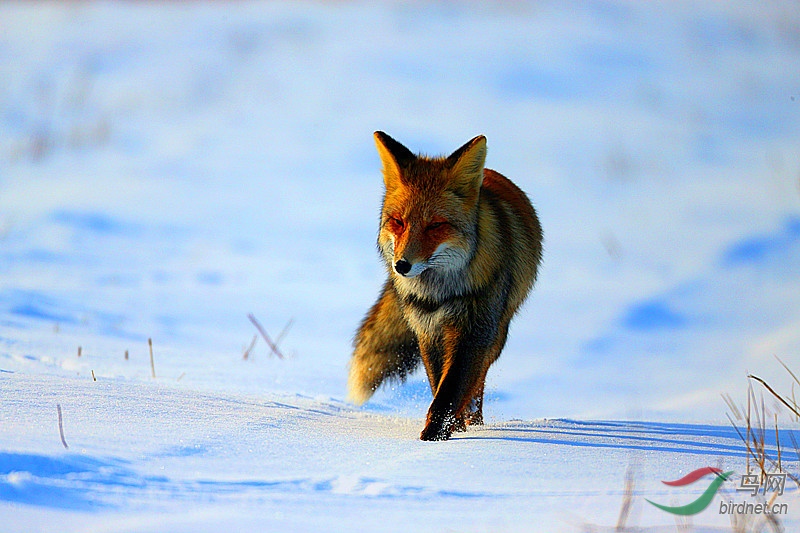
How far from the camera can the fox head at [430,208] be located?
13.8 feet

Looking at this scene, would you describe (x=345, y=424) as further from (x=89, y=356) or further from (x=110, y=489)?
(x=89, y=356)

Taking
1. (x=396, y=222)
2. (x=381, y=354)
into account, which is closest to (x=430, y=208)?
(x=396, y=222)

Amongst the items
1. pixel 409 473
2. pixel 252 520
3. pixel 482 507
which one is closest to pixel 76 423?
pixel 252 520

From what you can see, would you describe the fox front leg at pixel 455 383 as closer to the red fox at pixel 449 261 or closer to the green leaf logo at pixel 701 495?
the red fox at pixel 449 261

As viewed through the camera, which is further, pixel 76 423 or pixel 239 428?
pixel 239 428

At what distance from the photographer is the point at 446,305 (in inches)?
179

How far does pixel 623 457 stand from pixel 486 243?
4.74 feet

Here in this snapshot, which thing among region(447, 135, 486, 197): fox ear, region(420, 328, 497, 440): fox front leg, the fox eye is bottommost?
region(420, 328, 497, 440): fox front leg

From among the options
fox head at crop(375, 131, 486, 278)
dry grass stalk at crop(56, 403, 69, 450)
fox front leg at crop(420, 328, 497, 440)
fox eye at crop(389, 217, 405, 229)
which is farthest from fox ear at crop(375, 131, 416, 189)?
dry grass stalk at crop(56, 403, 69, 450)

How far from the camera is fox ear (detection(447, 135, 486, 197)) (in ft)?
14.4

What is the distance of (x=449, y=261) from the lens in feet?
14.3

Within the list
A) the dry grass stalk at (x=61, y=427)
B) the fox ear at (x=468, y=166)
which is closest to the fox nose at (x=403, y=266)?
the fox ear at (x=468, y=166)

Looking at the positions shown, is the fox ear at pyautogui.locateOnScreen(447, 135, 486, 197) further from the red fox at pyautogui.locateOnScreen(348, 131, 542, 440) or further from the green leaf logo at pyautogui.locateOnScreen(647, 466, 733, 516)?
the green leaf logo at pyautogui.locateOnScreen(647, 466, 733, 516)

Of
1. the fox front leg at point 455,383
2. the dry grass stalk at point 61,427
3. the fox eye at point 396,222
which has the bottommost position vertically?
the dry grass stalk at point 61,427
